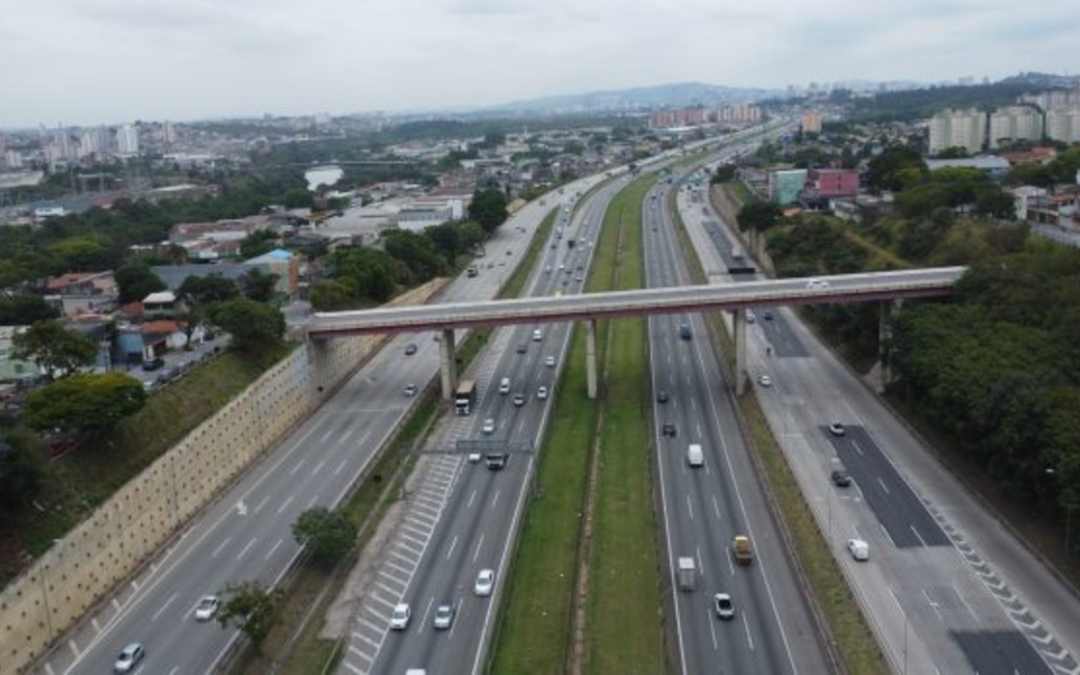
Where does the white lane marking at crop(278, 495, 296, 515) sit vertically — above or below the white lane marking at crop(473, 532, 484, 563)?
above

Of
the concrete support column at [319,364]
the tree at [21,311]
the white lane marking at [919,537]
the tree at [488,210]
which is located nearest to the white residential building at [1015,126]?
the tree at [488,210]

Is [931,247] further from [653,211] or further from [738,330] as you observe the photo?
[653,211]

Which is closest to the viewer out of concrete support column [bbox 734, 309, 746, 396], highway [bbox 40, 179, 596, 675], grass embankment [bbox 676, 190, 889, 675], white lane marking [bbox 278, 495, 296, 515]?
grass embankment [bbox 676, 190, 889, 675]

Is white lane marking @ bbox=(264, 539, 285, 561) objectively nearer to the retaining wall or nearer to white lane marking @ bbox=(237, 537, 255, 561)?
white lane marking @ bbox=(237, 537, 255, 561)

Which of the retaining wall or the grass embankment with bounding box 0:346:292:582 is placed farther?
the grass embankment with bounding box 0:346:292:582

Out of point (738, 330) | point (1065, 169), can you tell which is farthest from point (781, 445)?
point (1065, 169)

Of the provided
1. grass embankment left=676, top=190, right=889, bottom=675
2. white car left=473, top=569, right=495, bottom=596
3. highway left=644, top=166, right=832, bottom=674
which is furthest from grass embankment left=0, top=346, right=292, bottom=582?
grass embankment left=676, top=190, right=889, bottom=675
